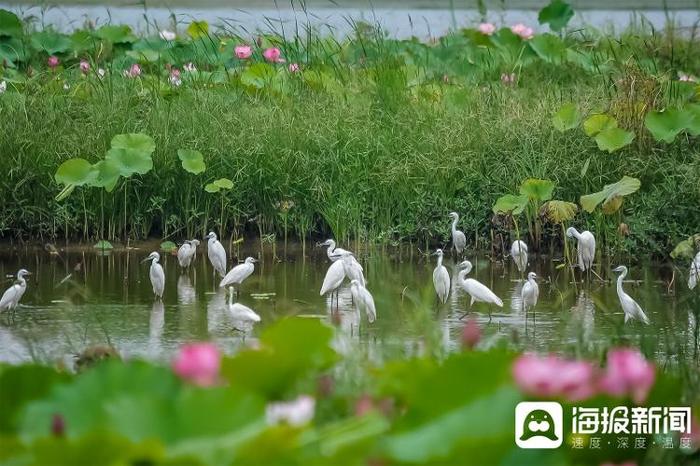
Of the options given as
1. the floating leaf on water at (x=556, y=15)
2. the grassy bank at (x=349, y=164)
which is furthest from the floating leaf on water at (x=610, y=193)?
the floating leaf on water at (x=556, y=15)

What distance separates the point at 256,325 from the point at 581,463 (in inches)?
108

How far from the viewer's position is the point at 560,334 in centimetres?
463

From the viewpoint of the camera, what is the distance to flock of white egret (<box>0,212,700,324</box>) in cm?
490

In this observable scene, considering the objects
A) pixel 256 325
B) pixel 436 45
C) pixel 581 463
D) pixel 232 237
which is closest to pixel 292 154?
pixel 232 237

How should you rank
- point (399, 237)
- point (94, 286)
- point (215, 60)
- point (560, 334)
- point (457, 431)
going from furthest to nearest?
point (215, 60), point (399, 237), point (94, 286), point (560, 334), point (457, 431)

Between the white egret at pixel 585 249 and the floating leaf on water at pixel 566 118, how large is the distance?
839 mm

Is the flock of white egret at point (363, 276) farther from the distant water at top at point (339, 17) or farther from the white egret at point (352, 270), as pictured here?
the distant water at top at point (339, 17)

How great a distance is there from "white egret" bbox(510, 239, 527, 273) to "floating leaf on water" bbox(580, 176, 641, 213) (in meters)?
0.35

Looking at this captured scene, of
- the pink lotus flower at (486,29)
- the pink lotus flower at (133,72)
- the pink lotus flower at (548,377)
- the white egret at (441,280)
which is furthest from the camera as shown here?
the pink lotus flower at (486,29)

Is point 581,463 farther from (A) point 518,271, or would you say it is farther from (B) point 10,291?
(A) point 518,271

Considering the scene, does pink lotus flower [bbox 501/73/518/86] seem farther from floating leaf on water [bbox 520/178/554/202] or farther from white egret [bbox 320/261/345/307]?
white egret [bbox 320/261/345/307]

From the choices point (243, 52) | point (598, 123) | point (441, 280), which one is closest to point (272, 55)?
point (243, 52)

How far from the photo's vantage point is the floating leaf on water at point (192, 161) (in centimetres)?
659
